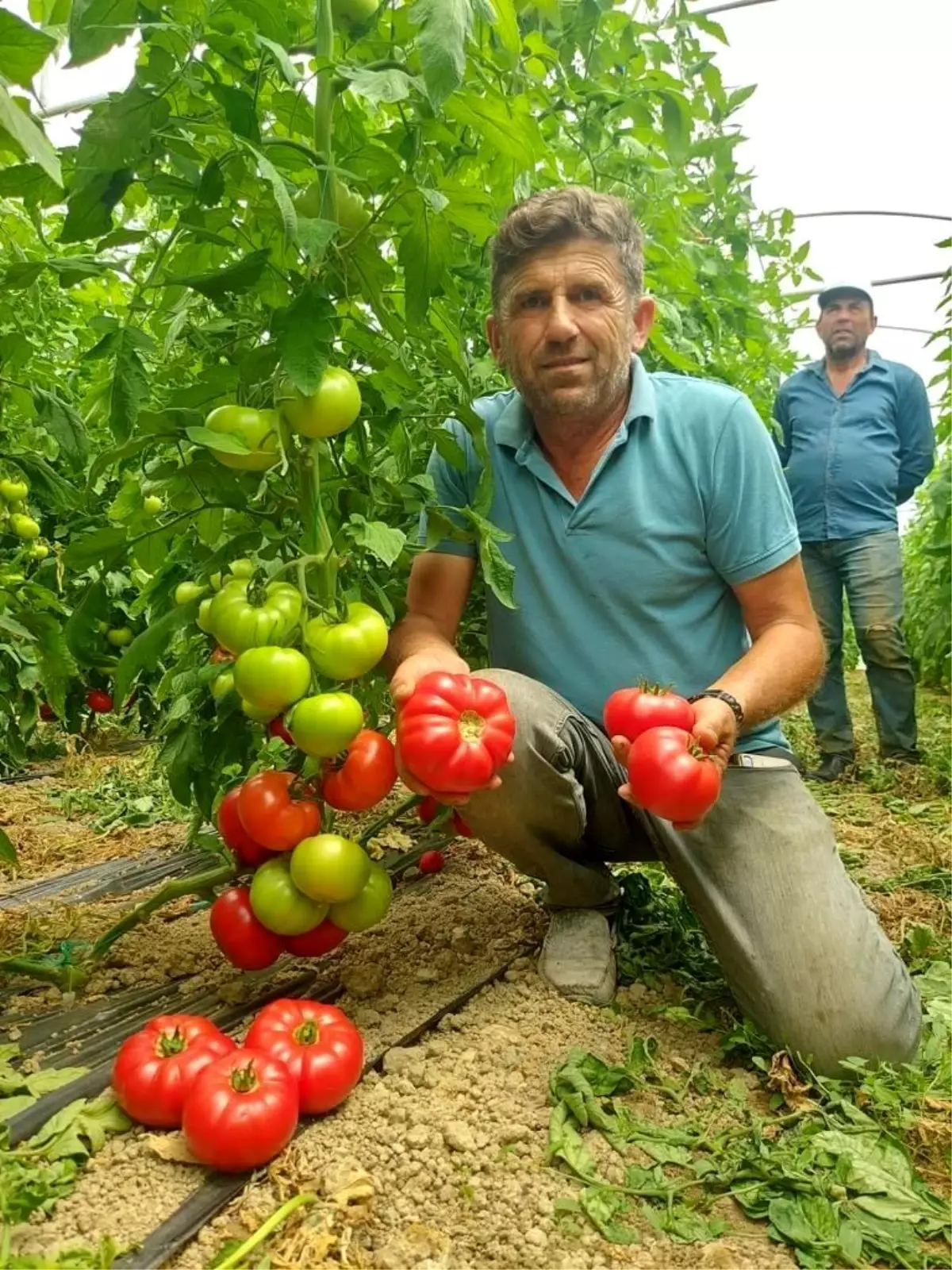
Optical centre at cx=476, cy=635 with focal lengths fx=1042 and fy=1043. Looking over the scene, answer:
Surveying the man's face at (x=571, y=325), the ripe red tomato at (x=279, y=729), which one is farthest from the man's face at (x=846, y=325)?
the ripe red tomato at (x=279, y=729)

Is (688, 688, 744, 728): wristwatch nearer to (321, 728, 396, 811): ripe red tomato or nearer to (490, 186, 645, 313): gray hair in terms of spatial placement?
(321, 728, 396, 811): ripe red tomato

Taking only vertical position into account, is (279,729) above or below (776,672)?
above

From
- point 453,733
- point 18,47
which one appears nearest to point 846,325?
point 453,733

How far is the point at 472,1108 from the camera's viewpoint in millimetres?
1839

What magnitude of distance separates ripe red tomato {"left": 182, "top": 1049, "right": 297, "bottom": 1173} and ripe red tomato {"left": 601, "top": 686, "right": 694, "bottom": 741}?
0.86 m

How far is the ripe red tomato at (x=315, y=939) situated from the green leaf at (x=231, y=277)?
121 centimetres

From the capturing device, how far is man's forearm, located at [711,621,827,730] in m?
2.17

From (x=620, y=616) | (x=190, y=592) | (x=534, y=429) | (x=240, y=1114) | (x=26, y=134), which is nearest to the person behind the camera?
(x=26, y=134)

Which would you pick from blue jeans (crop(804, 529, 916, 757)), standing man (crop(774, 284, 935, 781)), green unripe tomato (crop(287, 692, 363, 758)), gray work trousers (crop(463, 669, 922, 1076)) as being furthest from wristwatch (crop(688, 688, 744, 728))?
blue jeans (crop(804, 529, 916, 757))

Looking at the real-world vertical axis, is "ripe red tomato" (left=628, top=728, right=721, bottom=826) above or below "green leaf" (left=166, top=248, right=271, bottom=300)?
below

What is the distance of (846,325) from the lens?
5.26m

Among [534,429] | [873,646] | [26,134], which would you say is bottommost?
[873,646]

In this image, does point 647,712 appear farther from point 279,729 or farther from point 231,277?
point 231,277

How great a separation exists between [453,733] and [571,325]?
101cm
